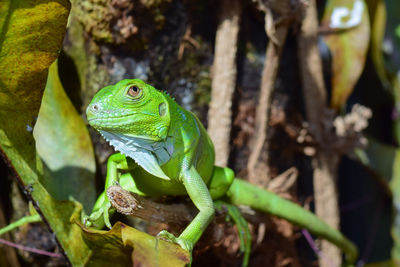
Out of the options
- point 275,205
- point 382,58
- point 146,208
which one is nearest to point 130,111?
point 146,208

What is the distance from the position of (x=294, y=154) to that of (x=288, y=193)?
0.24 m

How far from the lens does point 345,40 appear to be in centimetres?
241

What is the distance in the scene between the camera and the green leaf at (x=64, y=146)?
153 cm

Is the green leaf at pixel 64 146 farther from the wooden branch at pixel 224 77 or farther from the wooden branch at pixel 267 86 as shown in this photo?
the wooden branch at pixel 267 86

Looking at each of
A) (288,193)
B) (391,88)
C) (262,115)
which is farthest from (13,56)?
(391,88)

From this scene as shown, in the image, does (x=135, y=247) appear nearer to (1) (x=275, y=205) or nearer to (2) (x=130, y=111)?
(2) (x=130, y=111)

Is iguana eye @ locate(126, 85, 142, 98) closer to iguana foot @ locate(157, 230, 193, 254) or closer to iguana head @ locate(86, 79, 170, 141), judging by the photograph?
iguana head @ locate(86, 79, 170, 141)

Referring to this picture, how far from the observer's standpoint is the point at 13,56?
116 centimetres

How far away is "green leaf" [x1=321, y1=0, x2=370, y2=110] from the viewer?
7.74 ft

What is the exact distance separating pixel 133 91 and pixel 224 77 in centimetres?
84

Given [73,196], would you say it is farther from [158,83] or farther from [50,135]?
[158,83]

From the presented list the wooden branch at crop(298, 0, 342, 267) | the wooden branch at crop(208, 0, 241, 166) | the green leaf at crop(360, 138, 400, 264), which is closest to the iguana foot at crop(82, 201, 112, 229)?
the wooden branch at crop(208, 0, 241, 166)

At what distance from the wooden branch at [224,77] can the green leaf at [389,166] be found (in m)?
0.97

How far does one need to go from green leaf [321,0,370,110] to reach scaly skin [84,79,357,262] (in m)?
1.15
